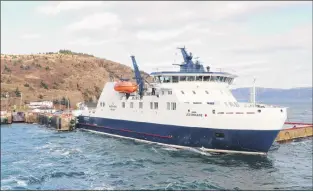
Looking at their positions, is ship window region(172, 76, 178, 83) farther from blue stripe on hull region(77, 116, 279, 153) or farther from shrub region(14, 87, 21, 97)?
shrub region(14, 87, 21, 97)

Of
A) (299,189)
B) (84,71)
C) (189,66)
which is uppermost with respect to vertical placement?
(84,71)

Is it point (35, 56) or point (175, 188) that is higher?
point (35, 56)

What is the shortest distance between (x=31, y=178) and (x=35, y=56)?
379 ft

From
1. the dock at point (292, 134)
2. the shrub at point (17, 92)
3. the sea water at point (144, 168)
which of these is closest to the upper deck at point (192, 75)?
the sea water at point (144, 168)

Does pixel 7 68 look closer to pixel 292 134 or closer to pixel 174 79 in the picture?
pixel 174 79

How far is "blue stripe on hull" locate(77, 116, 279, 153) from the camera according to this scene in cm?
2639

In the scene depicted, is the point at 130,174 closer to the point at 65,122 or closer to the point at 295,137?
the point at 295,137

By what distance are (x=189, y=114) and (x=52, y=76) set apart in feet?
299

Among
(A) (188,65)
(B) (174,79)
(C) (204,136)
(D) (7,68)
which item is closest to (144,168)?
(C) (204,136)

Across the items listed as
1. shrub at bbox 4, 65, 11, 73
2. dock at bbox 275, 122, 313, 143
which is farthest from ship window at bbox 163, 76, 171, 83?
shrub at bbox 4, 65, 11, 73

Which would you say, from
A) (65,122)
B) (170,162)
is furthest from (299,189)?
(65,122)

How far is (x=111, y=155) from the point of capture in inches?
1115

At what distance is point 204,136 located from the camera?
27.9 meters

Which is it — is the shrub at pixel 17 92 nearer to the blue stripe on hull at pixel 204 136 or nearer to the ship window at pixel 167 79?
the blue stripe on hull at pixel 204 136
